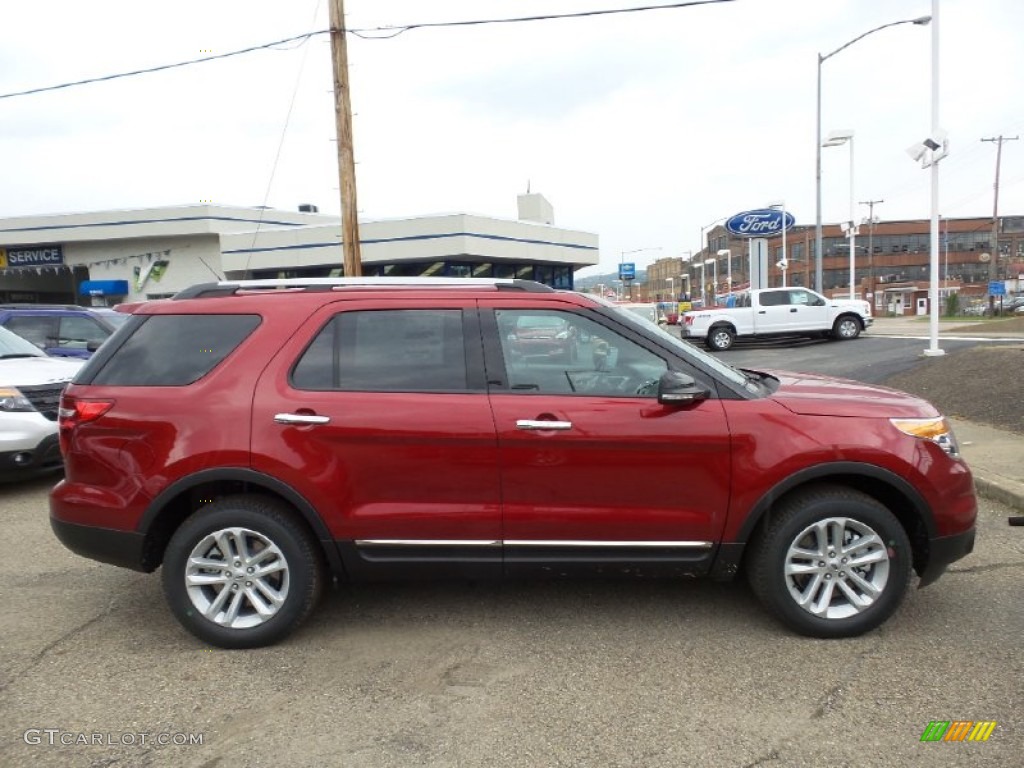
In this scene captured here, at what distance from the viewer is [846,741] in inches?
110

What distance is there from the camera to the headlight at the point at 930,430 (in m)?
3.54

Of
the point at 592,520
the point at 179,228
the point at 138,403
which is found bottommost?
the point at 592,520

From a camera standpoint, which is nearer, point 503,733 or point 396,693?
point 503,733

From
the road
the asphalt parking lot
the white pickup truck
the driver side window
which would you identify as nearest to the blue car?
the asphalt parking lot

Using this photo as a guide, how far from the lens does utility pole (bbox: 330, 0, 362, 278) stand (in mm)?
12055

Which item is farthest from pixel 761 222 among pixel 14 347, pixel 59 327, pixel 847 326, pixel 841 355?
pixel 14 347

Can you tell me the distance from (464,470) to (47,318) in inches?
422

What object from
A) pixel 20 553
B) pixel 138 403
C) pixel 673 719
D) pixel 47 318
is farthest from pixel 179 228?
pixel 673 719

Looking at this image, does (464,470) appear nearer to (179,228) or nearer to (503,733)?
(503,733)

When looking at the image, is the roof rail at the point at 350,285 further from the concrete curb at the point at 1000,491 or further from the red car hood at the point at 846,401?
the concrete curb at the point at 1000,491

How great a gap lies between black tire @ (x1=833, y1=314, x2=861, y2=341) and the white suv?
775 inches

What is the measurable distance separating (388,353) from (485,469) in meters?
0.76

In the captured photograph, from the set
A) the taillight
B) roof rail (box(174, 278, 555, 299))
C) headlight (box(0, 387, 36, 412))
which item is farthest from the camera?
headlight (box(0, 387, 36, 412))

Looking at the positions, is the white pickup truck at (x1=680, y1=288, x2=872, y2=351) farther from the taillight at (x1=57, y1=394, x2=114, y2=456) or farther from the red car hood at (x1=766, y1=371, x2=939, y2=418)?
the taillight at (x1=57, y1=394, x2=114, y2=456)
